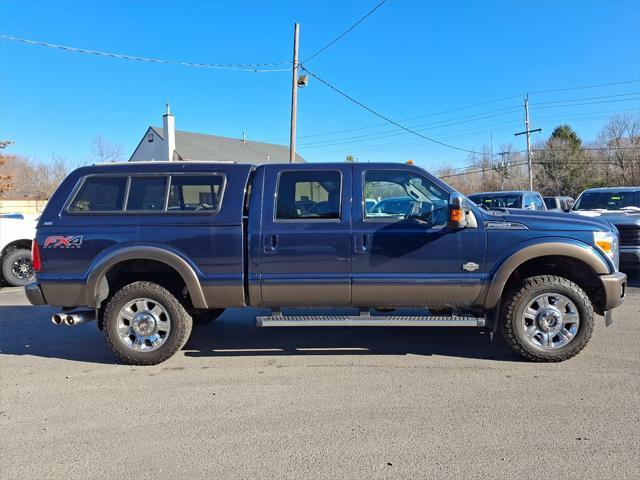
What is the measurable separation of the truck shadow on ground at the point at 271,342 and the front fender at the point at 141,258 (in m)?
0.86

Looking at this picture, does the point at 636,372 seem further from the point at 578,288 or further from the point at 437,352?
the point at 437,352

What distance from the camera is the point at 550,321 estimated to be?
436cm

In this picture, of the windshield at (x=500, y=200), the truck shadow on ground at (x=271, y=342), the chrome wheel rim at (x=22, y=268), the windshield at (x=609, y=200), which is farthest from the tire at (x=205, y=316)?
the windshield at (x=609, y=200)

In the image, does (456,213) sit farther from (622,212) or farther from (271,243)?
(622,212)

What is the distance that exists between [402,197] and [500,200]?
27.3ft

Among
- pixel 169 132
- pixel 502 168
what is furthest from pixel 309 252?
pixel 502 168

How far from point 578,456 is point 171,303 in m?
3.55

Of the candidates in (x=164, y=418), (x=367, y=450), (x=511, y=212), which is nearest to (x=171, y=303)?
(x=164, y=418)

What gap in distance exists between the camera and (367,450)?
293cm

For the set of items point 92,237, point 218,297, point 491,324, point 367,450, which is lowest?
point 367,450

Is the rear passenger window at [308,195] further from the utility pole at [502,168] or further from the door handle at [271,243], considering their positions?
the utility pole at [502,168]

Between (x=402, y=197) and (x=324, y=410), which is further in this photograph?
→ (x=402, y=197)

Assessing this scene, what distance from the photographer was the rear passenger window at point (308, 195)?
442cm

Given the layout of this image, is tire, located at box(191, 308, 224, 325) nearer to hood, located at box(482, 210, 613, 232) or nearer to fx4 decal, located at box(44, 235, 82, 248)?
fx4 decal, located at box(44, 235, 82, 248)
